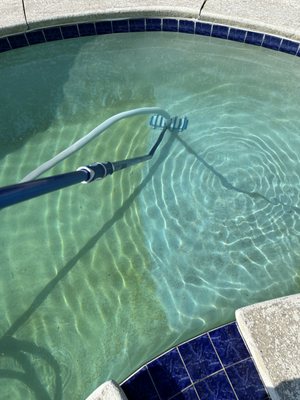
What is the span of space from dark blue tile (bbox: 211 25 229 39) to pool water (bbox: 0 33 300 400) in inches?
7.2

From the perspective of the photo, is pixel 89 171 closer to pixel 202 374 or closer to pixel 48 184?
pixel 48 184

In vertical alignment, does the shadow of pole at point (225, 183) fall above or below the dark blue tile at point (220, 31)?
below

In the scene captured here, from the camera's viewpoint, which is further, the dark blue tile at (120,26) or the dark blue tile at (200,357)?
the dark blue tile at (120,26)

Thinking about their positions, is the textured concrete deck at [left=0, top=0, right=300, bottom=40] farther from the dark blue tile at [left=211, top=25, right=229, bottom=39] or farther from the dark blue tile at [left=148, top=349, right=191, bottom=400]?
the dark blue tile at [left=148, top=349, right=191, bottom=400]

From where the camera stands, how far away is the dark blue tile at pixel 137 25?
200 inches

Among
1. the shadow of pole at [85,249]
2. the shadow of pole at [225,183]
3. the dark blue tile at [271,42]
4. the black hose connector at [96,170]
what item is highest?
the black hose connector at [96,170]

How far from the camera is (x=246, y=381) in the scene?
9.23ft

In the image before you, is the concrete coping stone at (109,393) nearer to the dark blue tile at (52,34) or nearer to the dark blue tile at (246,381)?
the dark blue tile at (246,381)

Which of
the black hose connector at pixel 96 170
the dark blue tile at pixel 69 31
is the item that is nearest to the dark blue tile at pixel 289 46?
the dark blue tile at pixel 69 31

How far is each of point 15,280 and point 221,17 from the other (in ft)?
11.8

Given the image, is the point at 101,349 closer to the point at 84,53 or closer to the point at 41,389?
the point at 41,389

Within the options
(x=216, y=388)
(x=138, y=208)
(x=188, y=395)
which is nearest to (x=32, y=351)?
(x=188, y=395)

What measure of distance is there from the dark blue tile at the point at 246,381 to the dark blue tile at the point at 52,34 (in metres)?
4.11

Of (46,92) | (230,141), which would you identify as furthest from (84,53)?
(230,141)
